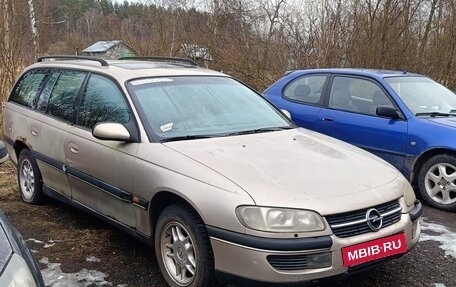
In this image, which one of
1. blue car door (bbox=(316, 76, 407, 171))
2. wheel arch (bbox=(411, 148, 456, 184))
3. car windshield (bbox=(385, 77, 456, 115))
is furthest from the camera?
car windshield (bbox=(385, 77, 456, 115))

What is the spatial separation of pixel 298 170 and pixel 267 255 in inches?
26.5

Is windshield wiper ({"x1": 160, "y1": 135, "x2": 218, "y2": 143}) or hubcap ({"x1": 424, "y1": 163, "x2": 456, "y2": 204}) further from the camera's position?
hubcap ({"x1": 424, "y1": 163, "x2": 456, "y2": 204})

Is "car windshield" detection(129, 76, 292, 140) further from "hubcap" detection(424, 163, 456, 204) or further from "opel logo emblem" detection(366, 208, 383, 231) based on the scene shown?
"hubcap" detection(424, 163, 456, 204)

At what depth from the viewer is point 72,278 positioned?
3529mm

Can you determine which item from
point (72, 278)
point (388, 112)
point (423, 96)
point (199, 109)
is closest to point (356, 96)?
point (388, 112)

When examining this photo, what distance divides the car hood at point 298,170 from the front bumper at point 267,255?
0.64ft

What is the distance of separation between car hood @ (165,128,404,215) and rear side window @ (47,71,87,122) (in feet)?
5.13

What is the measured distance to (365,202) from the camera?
9.69 feet

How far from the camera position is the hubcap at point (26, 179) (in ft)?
17.1

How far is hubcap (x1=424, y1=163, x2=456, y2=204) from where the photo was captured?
5.27 meters

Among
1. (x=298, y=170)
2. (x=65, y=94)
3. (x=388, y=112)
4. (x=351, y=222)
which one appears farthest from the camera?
(x=388, y=112)

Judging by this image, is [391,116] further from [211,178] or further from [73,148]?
[73,148]

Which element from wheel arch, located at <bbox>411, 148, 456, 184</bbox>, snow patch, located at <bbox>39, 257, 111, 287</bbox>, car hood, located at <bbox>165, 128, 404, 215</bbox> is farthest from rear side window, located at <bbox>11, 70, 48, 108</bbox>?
wheel arch, located at <bbox>411, 148, 456, 184</bbox>

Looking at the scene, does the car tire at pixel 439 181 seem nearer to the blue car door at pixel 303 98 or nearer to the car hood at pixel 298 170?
the blue car door at pixel 303 98
